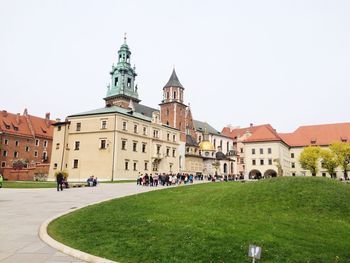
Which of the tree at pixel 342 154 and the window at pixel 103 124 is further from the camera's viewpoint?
the tree at pixel 342 154

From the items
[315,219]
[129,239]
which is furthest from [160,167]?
[129,239]

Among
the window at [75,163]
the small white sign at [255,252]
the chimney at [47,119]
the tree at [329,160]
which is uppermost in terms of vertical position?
the chimney at [47,119]

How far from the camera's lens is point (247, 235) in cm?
1166

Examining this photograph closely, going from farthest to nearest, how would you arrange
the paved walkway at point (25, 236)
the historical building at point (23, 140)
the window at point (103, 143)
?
the historical building at point (23, 140) < the window at point (103, 143) < the paved walkway at point (25, 236)

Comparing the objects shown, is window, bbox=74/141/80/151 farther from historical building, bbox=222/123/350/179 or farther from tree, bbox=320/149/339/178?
tree, bbox=320/149/339/178

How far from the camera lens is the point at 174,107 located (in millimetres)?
90125

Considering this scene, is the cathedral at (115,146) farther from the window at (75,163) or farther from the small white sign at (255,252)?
the small white sign at (255,252)

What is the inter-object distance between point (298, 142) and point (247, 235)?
287ft

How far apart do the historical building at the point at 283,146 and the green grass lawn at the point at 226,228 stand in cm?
6222

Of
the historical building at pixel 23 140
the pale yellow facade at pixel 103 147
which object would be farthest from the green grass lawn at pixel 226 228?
the historical building at pixel 23 140

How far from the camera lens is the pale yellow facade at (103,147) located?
56062 millimetres

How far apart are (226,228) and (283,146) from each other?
7916 cm

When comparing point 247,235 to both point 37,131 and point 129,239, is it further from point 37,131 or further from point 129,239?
point 37,131

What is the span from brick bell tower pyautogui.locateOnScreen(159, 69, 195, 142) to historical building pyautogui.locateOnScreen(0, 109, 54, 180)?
32.7 meters
